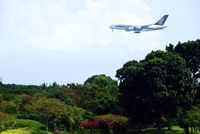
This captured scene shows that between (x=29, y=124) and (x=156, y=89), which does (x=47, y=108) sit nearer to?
(x=29, y=124)

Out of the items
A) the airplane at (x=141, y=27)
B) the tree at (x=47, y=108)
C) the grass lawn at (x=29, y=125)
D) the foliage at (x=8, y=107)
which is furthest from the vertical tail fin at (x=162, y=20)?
the tree at (x=47, y=108)

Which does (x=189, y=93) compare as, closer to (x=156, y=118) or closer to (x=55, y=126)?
(x=156, y=118)

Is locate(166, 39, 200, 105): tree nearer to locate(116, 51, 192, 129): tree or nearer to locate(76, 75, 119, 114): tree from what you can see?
locate(116, 51, 192, 129): tree

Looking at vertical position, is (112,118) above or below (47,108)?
below

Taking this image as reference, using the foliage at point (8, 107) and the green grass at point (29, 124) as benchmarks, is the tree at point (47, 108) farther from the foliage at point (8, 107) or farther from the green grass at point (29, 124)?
the foliage at point (8, 107)

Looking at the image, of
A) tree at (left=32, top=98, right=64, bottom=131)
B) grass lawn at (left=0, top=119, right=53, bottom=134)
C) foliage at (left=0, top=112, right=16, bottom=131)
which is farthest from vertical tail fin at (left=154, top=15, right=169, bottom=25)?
foliage at (left=0, top=112, right=16, bottom=131)

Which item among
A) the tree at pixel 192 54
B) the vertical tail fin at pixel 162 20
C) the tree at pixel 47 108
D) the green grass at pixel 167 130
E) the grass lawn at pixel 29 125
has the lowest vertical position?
the green grass at pixel 167 130

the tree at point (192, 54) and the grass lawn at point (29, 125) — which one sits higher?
the tree at point (192, 54)

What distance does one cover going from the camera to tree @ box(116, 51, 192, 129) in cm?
5369

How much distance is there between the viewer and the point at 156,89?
2125 inches

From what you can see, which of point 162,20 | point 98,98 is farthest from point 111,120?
point 162,20

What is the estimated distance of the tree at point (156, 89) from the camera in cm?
5369

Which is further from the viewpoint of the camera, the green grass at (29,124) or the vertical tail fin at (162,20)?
the vertical tail fin at (162,20)

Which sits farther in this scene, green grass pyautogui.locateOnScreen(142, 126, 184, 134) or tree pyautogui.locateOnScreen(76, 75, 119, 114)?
tree pyautogui.locateOnScreen(76, 75, 119, 114)
